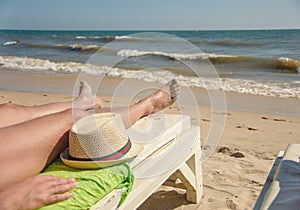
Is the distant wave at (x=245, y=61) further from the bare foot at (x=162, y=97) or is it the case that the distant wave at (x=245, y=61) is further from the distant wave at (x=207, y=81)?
the bare foot at (x=162, y=97)

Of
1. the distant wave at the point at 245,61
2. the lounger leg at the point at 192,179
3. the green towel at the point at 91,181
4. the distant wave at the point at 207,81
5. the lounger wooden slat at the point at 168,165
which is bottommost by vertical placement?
the distant wave at the point at 245,61

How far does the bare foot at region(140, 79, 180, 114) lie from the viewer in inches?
111

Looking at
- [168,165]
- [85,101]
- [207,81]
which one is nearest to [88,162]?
[168,165]

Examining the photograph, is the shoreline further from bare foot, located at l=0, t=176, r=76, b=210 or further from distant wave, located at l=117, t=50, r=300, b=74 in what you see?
bare foot, located at l=0, t=176, r=76, b=210

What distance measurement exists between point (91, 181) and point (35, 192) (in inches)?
10.2

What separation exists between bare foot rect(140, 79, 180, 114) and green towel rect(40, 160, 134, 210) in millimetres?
885

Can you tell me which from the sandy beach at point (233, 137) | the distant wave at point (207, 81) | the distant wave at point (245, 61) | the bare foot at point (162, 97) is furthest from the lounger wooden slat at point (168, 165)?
the distant wave at point (245, 61)

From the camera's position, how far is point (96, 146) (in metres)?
1.95

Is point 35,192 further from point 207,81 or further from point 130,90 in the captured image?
point 207,81

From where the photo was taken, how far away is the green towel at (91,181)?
5.54 feet

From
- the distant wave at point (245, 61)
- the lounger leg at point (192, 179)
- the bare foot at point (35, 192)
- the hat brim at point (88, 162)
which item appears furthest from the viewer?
the distant wave at point (245, 61)

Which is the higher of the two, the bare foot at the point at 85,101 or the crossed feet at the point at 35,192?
the bare foot at the point at 85,101

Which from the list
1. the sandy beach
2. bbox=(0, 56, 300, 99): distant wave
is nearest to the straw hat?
the sandy beach

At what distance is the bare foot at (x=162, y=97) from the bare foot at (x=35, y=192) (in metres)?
1.15
